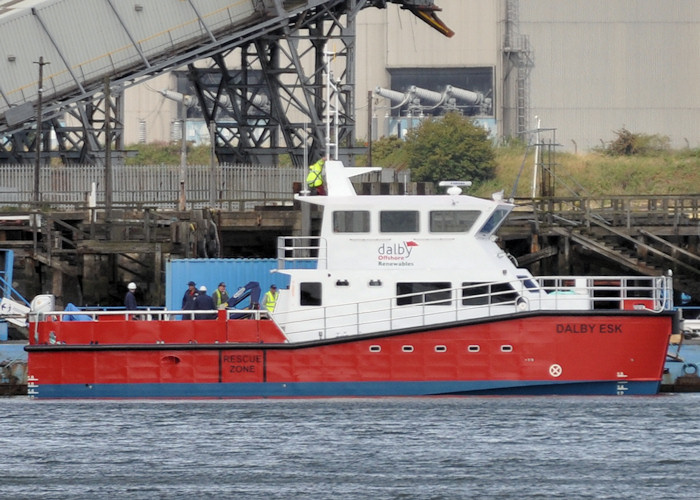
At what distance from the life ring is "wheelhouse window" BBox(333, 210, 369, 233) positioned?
729cm

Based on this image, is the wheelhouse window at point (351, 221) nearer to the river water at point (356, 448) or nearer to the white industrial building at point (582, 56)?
the river water at point (356, 448)

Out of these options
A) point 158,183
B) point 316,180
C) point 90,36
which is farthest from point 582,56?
point 316,180

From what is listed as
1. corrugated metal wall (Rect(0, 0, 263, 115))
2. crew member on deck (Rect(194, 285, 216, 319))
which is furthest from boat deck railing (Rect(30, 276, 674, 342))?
corrugated metal wall (Rect(0, 0, 263, 115))

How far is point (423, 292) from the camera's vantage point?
98.5ft

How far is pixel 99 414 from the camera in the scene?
30.6m

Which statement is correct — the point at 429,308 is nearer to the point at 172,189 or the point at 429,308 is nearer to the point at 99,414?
the point at 99,414

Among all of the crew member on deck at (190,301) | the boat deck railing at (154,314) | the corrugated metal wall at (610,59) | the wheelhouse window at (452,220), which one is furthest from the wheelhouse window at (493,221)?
the corrugated metal wall at (610,59)

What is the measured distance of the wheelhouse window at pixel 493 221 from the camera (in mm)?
30594

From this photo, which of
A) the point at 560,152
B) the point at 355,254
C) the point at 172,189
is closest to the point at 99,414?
the point at 355,254

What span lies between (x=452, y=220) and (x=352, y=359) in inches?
132

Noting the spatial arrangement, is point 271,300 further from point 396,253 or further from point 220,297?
point 396,253

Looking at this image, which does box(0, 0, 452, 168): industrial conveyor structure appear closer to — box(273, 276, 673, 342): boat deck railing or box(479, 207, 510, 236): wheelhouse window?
box(479, 207, 510, 236): wheelhouse window

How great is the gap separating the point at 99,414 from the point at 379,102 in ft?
176

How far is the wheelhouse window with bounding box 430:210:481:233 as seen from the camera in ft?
100
